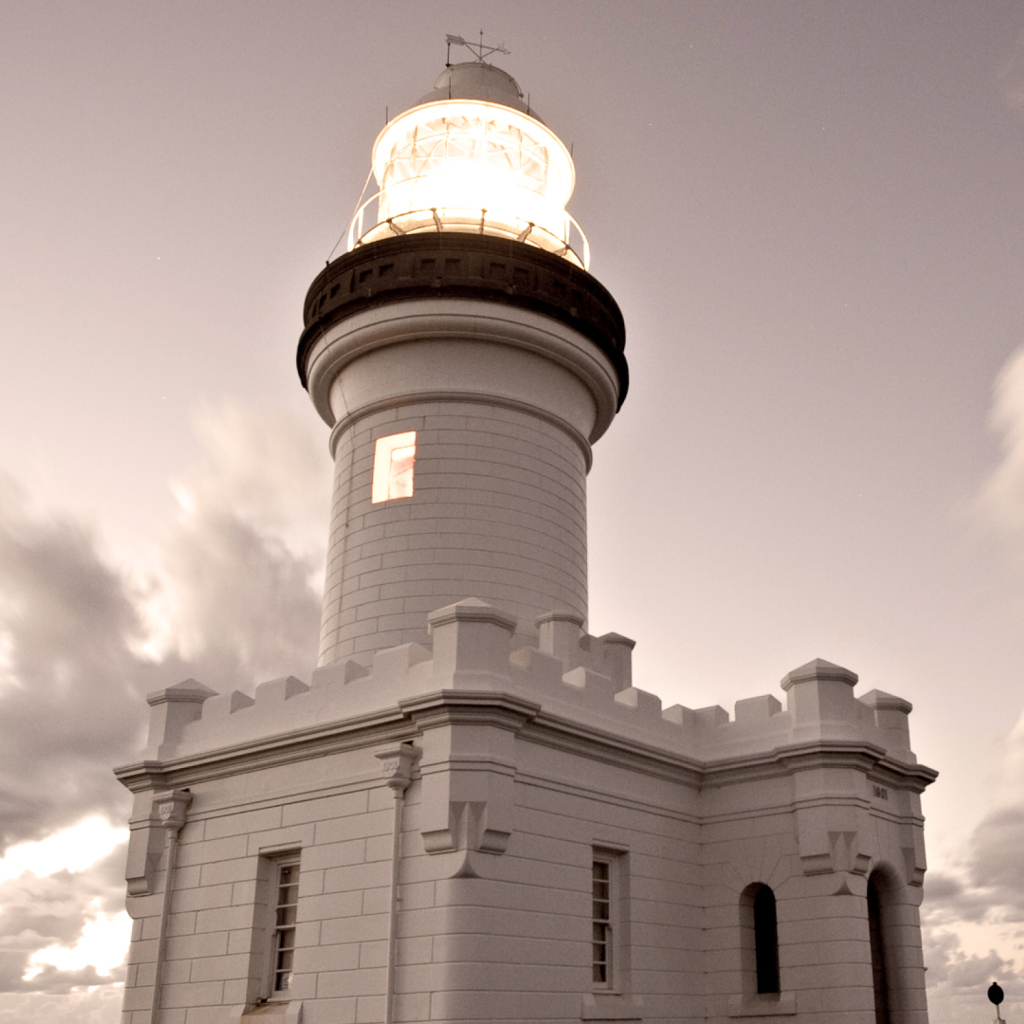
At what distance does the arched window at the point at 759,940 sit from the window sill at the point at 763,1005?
168mm

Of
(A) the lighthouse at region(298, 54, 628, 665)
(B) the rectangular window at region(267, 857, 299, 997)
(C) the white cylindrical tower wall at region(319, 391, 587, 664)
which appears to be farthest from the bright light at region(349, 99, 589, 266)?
(B) the rectangular window at region(267, 857, 299, 997)

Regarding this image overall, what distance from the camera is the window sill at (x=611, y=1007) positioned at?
579 inches

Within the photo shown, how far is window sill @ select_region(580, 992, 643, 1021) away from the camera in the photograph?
14.7 metres

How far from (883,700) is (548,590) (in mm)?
5603

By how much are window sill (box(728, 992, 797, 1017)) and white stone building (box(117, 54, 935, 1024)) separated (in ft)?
0.21

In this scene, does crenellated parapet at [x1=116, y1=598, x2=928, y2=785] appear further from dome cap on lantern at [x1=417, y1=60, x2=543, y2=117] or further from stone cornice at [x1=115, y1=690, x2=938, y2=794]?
dome cap on lantern at [x1=417, y1=60, x2=543, y2=117]

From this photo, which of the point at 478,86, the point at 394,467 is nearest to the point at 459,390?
the point at 394,467

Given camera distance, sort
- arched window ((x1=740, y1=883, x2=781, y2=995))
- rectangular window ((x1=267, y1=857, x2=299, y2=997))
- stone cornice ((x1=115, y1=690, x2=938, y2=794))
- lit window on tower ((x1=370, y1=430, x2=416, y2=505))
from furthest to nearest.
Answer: lit window on tower ((x1=370, y1=430, x2=416, y2=505)) < arched window ((x1=740, y1=883, x2=781, y2=995)) < rectangular window ((x1=267, y1=857, x2=299, y2=997)) < stone cornice ((x1=115, y1=690, x2=938, y2=794))

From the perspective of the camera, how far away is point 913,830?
1792 centimetres

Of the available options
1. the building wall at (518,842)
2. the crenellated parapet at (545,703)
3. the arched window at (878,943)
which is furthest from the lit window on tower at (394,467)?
the arched window at (878,943)

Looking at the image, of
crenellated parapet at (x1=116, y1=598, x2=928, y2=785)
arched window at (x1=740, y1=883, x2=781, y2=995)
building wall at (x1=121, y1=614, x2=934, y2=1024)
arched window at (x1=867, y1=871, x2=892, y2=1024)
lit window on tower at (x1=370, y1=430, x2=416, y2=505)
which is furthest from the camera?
lit window on tower at (x1=370, y1=430, x2=416, y2=505)

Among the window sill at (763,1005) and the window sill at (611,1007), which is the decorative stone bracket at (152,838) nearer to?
the window sill at (611,1007)

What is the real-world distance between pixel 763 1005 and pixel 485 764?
5827 millimetres

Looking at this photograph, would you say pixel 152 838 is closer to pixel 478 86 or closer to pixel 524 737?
pixel 524 737
